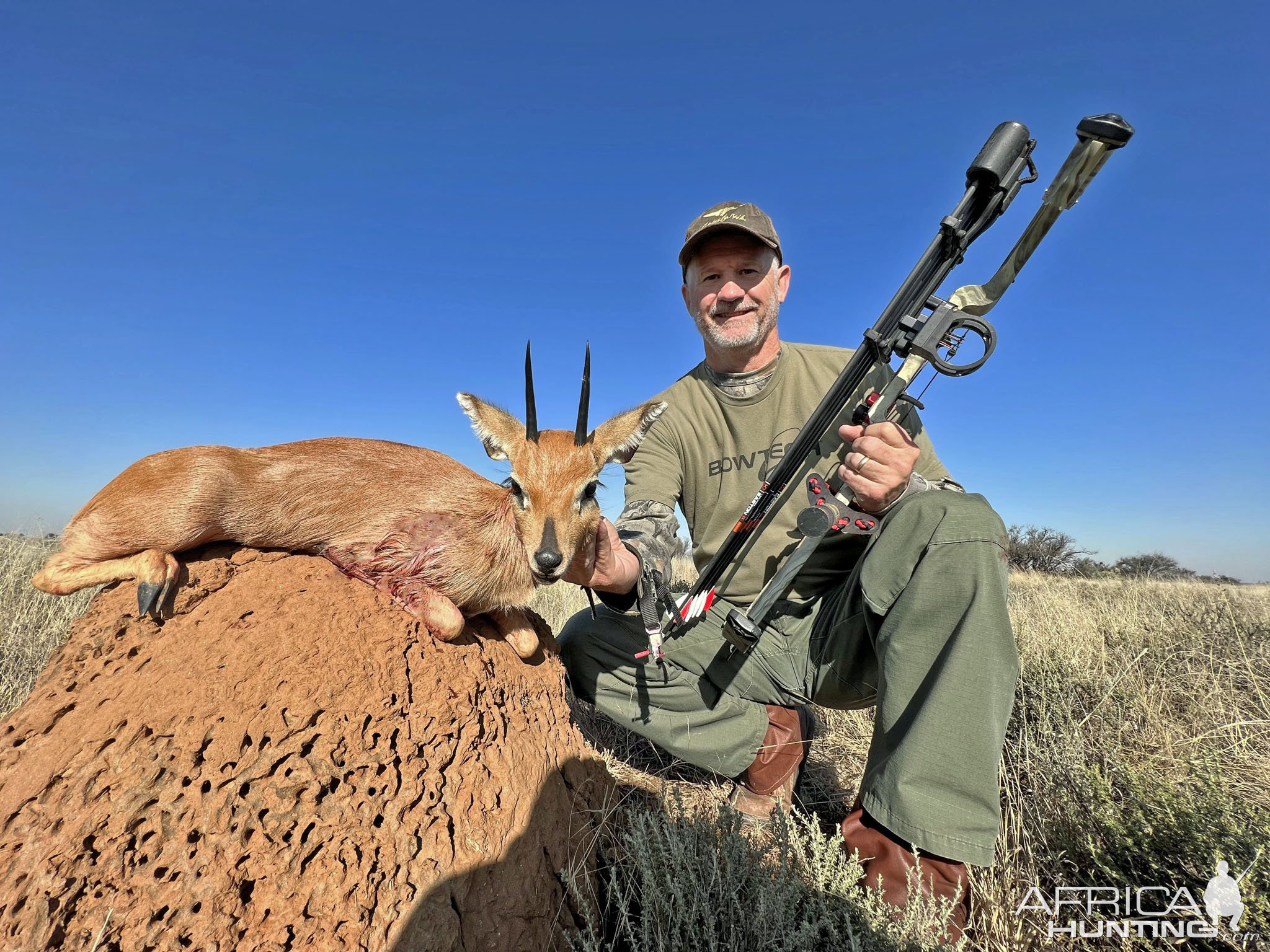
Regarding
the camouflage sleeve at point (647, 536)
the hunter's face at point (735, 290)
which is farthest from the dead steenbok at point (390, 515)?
the hunter's face at point (735, 290)

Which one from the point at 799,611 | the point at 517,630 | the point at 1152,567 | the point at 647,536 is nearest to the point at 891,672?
the point at 799,611

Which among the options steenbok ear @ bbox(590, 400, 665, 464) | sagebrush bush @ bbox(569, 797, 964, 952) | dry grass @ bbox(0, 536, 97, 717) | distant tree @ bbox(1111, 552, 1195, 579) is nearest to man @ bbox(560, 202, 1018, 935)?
sagebrush bush @ bbox(569, 797, 964, 952)

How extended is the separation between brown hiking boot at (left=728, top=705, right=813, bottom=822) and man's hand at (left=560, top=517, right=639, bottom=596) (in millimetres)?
1679

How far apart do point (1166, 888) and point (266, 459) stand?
16.2ft

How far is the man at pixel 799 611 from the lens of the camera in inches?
118

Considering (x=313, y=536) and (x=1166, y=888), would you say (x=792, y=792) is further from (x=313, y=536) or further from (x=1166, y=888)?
(x=313, y=536)

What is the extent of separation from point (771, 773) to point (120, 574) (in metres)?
4.10

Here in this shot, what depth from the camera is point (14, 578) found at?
28.7ft

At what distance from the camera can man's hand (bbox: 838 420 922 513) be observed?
3812mm

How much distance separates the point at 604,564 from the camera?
3.81 meters

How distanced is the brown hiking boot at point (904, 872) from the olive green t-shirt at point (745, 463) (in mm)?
1915

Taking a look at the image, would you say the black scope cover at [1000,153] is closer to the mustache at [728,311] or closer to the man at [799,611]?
the man at [799,611]

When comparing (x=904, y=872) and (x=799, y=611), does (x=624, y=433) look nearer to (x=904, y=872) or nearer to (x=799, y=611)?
(x=799, y=611)

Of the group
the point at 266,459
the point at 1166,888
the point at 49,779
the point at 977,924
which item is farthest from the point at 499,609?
the point at 1166,888
